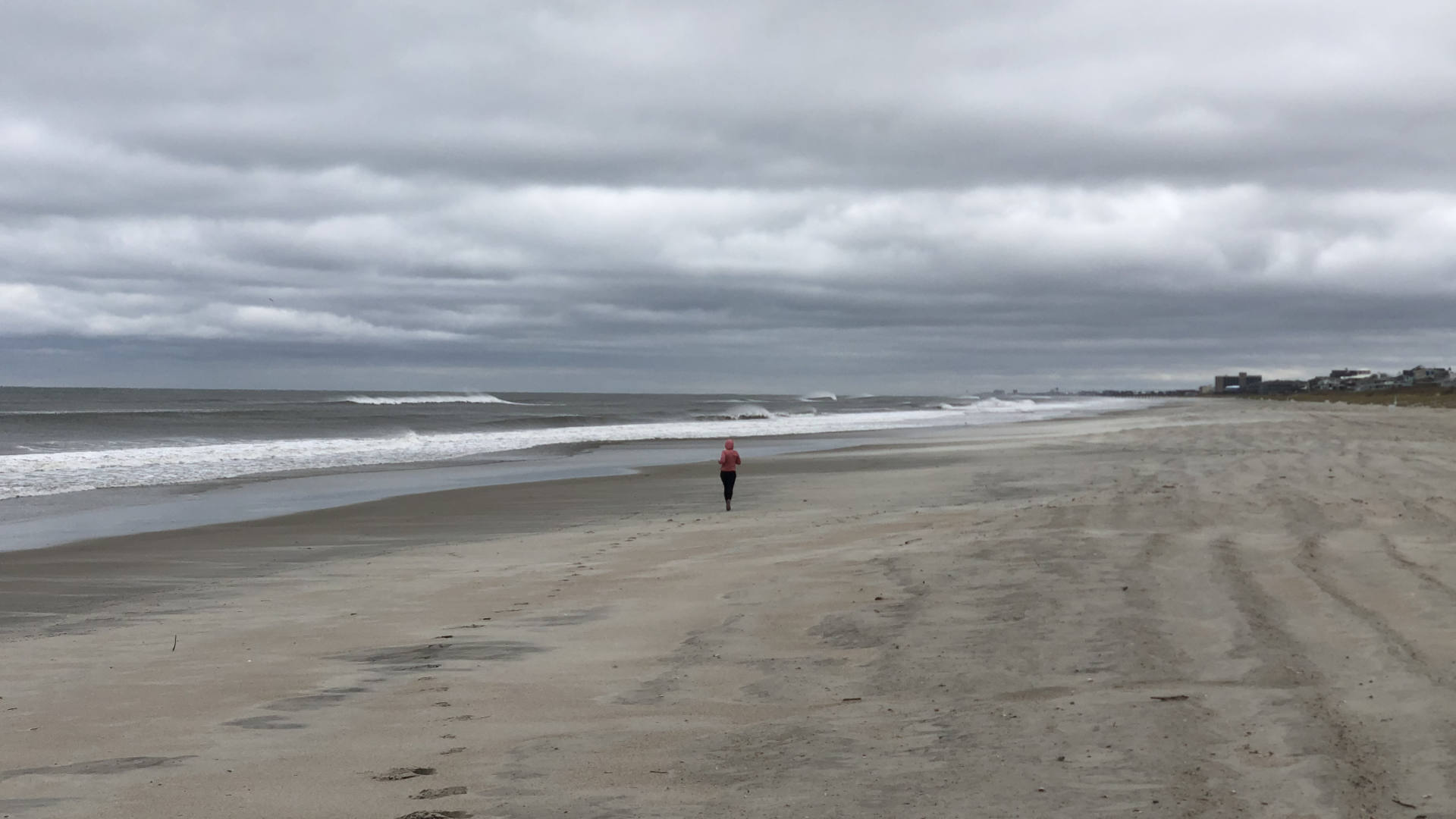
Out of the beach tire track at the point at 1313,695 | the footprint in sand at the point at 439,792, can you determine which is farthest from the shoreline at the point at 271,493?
the beach tire track at the point at 1313,695

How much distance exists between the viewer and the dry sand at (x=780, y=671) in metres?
5.03

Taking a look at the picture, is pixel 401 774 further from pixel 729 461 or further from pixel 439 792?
pixel 729 461

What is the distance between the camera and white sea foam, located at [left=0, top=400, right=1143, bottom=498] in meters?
27.6

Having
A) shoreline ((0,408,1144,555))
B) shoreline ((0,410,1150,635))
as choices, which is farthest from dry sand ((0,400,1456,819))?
shoreline ((0,408,1144,555))

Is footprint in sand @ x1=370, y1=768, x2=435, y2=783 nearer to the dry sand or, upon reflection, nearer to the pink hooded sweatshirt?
the dry sand

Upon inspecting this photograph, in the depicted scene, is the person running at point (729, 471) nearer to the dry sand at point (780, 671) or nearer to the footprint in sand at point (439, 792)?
the dry sand at point (780, 671)

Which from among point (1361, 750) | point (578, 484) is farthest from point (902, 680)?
point (578, 484)

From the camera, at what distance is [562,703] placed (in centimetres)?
666

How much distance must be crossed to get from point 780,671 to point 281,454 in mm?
33505

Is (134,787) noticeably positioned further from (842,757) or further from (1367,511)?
(1367,511)

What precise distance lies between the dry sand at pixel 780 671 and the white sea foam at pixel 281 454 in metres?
14.1

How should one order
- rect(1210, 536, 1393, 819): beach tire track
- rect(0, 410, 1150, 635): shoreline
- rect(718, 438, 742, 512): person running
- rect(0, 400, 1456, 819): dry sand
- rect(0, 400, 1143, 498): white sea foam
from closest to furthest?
rect(1210, 536, 1393, 819): beach tire track → rect(0, 400, 1456, 819): dry sand → rect(0, 410, 1150, 635): shoreline → rect(718, 438, 742, 512): person running → rect(0, 400, 1143, 498): white sea foam

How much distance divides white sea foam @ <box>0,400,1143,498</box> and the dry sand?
14.1m

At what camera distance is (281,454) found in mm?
37125
